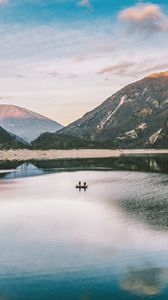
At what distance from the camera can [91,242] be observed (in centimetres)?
4434

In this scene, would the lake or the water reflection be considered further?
the lake

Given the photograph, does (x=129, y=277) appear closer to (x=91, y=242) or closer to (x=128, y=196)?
(x=91, y=242)

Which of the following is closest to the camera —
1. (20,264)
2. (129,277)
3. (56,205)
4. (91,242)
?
(129,277)

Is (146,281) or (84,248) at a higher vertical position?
(84,248)

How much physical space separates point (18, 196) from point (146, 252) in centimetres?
4702

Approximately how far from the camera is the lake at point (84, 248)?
3055 cm

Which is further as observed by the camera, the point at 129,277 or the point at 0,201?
the point at 0,201

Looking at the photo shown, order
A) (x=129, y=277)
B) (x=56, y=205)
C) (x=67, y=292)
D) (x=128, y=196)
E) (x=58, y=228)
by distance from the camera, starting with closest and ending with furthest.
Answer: (x=67, y=292)
(x=129, y=277)
(x=58, y=228)
(x=56, y=205)
(x=128, y=196)

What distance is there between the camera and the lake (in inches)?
1203

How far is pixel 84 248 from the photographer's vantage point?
41.6 meters

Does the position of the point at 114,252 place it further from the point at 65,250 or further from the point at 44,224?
the point at 44,224

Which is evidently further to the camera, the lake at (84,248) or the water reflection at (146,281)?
the lake at (84,248)

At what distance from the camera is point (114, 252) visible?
40.0m

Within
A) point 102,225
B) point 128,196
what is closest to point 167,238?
point 102,225
